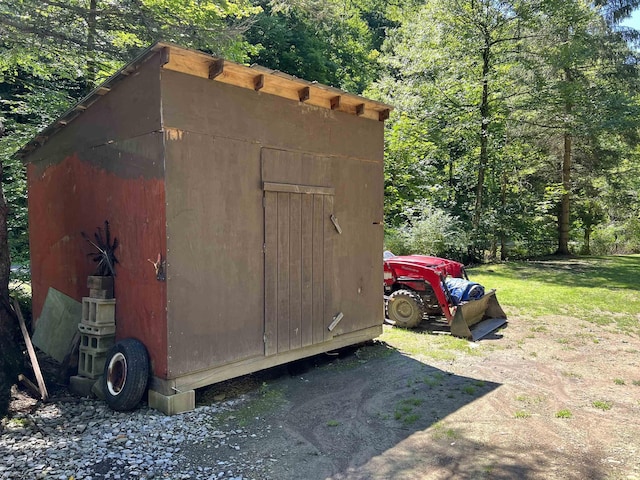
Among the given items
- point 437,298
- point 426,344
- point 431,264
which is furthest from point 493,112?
point 426,344

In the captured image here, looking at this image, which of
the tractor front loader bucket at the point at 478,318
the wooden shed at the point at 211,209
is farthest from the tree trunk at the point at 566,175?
the wooden shed at the point at 211,209

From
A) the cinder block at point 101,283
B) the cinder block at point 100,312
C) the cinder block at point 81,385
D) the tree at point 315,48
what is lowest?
the cinder block at point 81,385

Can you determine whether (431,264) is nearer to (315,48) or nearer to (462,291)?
(462,291)

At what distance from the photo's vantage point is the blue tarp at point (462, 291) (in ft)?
24.0

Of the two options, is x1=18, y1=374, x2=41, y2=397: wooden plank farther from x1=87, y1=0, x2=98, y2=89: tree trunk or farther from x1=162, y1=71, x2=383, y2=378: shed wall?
x1=87, y1=0, x2=98, y2=89: tree trunk

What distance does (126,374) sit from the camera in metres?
4.22

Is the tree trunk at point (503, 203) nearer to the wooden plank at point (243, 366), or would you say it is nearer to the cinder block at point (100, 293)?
the wooden plank at point (243, 366)

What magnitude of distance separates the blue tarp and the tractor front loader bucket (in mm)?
107

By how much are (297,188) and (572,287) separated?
8.36 metres

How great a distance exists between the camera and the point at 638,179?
17.6m

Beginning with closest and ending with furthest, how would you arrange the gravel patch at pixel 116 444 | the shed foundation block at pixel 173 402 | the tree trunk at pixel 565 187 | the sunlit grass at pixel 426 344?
the gravel patch at pixel 116 444
the shed foundation block at pixel 173 402
the sunlit grass at pixel 426 344
the tree trunk at pixel 565 187

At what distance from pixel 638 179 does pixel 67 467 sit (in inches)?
797

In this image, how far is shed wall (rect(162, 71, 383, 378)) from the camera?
425 cm

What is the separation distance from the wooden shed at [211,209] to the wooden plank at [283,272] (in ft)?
0.05
